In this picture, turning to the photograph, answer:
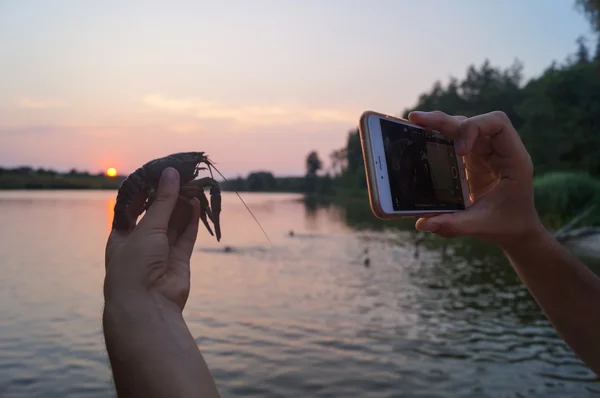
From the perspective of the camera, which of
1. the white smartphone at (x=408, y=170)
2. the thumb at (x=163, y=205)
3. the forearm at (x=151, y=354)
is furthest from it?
the white smartphone at (x=408, y=170)

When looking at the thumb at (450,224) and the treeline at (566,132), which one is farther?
the treeline at (566,132)

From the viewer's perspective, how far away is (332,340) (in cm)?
1144

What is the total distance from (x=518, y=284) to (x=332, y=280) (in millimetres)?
5858

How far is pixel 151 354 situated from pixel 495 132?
1.50 m

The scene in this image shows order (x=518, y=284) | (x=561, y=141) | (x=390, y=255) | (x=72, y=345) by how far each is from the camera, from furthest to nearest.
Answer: (x=561, y=141), (x=390, y=255), (x=518, y=284), (x=72, y=345)

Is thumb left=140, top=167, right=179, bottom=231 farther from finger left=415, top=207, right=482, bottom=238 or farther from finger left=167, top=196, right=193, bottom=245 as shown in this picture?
finger left=415, top=207, right=482, bottom=238

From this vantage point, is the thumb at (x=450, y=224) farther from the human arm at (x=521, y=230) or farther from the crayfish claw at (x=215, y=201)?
the crayfish claw at (x=215, y=201)

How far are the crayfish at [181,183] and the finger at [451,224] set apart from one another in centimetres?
91

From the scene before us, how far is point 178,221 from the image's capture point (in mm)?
1944

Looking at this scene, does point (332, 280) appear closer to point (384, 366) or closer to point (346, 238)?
point (384, 366)

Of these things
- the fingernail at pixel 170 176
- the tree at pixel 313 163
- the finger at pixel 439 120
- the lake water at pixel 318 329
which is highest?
the tree at pixel 313 163

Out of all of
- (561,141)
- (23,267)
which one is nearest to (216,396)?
(23,267)

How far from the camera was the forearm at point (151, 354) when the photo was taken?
53.6 inches

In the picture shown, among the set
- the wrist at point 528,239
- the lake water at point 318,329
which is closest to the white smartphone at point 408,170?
the wrist at point 528,239
